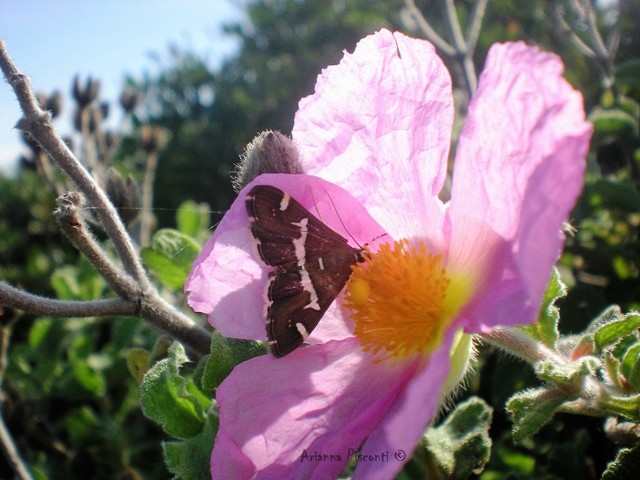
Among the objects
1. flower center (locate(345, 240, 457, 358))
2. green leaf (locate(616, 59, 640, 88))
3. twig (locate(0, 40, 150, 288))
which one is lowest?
green leaf (locate(616, 59, 640, 88))

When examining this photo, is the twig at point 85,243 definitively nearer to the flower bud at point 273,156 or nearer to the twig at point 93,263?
the twig at point 93,263

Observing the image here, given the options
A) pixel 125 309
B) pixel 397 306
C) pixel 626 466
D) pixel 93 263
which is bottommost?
pixel 626 466

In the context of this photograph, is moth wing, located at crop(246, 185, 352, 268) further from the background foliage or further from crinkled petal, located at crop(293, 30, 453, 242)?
the background foliage

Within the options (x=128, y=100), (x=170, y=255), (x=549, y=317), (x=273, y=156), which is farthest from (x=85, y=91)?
(x=549, y=317)

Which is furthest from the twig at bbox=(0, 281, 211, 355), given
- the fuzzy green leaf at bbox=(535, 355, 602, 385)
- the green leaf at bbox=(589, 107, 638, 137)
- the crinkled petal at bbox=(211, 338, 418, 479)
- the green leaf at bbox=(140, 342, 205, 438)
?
the green leaf at bbox=(589, 107, 638, 137)

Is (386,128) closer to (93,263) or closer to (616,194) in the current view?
(93,263)
